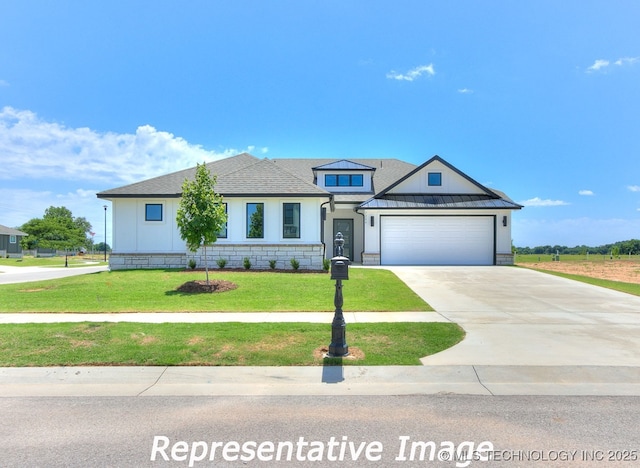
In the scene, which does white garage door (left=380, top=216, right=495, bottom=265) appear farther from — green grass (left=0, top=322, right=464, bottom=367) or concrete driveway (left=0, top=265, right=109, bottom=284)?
concrete driveway (left=0, top=265, right=109, bottom=284)

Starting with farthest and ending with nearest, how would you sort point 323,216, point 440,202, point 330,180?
point 330,180 < point 440,202 < point 323,216

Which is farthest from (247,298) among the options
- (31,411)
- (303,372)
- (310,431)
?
(310,431)

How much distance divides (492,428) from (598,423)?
1.23 metres

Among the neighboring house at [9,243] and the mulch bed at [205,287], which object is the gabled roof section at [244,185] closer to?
the mulch bed at [205,287]

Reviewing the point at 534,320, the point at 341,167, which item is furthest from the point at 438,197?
the point at 534,320

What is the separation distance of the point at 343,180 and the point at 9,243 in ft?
185

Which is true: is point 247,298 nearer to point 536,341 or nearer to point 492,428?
point 536,341

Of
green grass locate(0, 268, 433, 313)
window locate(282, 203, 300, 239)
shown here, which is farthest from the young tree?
window locate(282, 203, 300, 239)

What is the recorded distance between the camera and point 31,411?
4.54 metres

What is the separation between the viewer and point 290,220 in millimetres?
18641

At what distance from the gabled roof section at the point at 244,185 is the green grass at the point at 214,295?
4.39m

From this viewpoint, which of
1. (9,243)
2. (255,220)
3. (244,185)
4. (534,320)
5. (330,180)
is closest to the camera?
(534,320)

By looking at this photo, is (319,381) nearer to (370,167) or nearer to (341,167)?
(341,167)

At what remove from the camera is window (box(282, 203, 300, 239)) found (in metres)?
18.6
